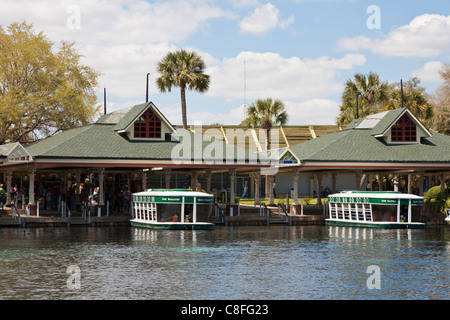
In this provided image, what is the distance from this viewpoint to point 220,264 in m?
27.3

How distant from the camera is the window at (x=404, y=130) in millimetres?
54969

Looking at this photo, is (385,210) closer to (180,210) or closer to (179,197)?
(180,210)

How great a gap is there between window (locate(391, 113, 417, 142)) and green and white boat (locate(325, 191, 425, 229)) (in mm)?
10058

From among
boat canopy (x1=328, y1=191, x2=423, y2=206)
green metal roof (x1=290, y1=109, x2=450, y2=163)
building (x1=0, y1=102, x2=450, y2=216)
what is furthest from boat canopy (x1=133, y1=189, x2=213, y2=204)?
green metal roof (x1=290, y1=109, x2=450, y2=163)

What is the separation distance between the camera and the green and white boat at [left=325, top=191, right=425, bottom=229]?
146ft

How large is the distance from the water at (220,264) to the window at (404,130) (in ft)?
46.9

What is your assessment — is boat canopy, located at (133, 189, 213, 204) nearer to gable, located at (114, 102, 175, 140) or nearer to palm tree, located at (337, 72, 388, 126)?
gable, located at (114, 102, 175, 140)

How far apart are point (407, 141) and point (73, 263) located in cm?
3460

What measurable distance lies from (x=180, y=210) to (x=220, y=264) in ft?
49.6
